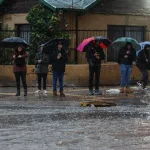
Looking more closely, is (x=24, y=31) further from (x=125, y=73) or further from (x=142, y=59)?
(x=125, y=73)

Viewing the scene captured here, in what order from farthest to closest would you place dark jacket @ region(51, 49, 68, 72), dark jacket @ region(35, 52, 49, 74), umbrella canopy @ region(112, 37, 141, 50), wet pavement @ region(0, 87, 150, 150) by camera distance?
umbrella canopy @ region(112, 37, 141, 50) < dark jacket @ region(35, 52, 49, 74) < dark jacket @ region(51, 49, 68, 72) < wet pavement @ region(0, 87, 150, 150)

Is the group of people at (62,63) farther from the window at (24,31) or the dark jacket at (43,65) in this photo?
the window at (24,31)

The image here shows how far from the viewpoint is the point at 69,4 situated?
20.8 m

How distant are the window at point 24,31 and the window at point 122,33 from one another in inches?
139

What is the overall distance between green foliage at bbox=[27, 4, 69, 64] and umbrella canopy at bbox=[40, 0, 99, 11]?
382 mm

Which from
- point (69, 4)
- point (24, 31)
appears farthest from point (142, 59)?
point (24, 31)

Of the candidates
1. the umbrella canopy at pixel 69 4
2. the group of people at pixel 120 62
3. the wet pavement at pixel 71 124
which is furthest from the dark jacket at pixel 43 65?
the umbrella canopy at pixel 69 4

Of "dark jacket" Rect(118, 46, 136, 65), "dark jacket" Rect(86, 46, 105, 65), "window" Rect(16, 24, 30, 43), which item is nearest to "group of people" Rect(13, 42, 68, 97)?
"dark jacket" Rect(86, 46, 105, 65)

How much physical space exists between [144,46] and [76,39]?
3.46 metres

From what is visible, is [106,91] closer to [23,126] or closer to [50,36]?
[50,36]

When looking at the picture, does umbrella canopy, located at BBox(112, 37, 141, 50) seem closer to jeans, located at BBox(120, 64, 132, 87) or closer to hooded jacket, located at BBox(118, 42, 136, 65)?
hooded jacket, located at BBox(118, 42, 136, 65)

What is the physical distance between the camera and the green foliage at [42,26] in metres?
20.6

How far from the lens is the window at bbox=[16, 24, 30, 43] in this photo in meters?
22.6

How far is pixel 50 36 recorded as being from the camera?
68.2 ft
